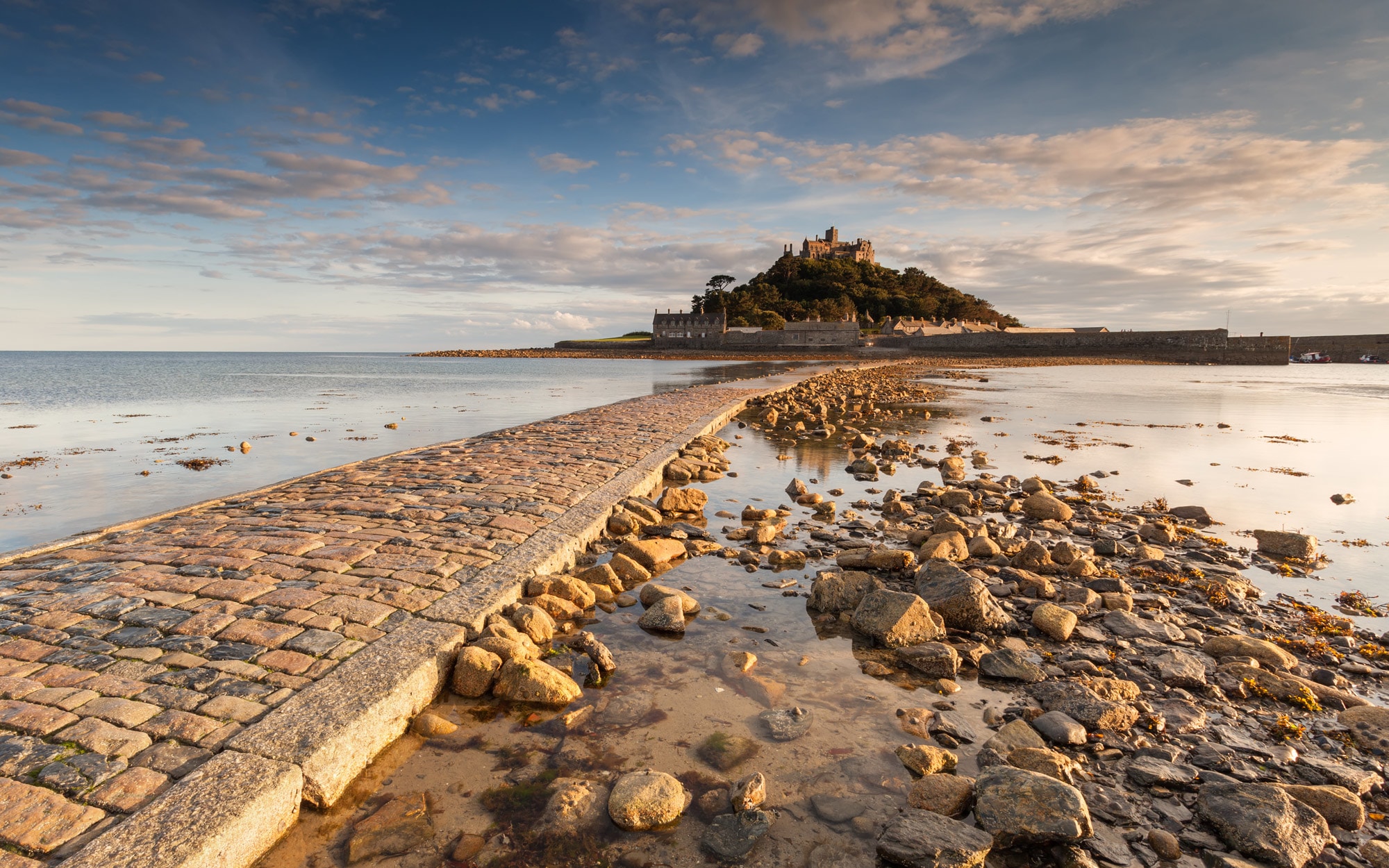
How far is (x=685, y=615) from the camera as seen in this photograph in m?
4.75

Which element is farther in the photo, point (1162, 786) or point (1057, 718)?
point (1057, 718)

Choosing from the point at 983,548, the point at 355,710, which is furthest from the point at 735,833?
the point at 983,548

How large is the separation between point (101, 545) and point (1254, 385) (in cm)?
5179

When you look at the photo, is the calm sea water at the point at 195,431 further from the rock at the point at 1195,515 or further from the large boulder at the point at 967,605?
the rock at the point at 1195,515

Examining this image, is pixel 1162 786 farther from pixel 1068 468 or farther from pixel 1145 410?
pixel 1145 410

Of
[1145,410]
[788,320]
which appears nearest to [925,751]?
[1145,410]

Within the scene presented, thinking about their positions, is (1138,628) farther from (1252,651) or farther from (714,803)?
(714,803)

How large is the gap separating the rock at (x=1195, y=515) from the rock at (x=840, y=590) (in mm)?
5427

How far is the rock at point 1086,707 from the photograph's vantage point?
3.45m

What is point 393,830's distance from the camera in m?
2.67

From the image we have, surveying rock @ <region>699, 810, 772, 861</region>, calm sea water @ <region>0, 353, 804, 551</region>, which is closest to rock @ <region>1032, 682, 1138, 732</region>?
rock @ <region>699, 810, 772, 861</region>

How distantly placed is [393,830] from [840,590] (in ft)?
11.1

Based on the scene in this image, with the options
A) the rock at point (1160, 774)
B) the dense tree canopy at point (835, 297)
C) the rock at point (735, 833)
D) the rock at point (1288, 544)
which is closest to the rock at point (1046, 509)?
the rock at point (1288, 544)

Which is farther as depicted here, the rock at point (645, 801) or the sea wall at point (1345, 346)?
the sea wall at point (1345, 346)
